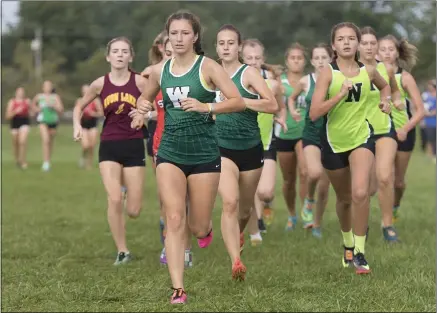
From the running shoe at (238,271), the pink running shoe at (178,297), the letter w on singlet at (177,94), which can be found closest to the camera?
the pink running shoe at (178,297)

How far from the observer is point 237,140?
8.51 meters

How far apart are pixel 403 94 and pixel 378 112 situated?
91cm

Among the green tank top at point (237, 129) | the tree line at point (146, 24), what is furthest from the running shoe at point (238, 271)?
the tree line at point (146, 24)

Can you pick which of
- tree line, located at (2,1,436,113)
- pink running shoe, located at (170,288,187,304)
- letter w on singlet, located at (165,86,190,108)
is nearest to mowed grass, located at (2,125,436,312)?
pink running shoe, located at (170,288,187,304)

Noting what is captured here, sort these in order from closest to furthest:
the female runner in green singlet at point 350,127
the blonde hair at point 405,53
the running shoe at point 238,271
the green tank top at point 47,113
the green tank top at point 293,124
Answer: the running shoe at point 238,271
the female runner in green singlet at point 350,127
the blonde hair at point 405,53
the green tank top at point 293,124
the green tank top at point 47,113

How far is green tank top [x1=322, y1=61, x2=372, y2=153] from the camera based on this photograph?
8.31 m

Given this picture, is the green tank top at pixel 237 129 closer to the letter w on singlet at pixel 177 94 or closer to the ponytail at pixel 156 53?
the letter w on singlet at pixel 177 94

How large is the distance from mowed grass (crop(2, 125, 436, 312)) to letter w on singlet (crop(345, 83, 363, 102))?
5.46ft

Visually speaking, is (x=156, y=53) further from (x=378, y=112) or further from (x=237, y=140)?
(x=378, y=112)

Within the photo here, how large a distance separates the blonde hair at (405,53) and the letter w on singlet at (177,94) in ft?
15.5

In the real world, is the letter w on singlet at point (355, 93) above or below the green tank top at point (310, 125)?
above

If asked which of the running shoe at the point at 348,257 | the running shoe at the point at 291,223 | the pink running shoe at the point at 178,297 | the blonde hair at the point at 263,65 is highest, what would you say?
the blonde hair at the point at 263,65

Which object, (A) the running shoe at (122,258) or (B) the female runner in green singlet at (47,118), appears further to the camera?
(B) the female runner in green singlet at (47,118)

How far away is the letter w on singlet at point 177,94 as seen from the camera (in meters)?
6.88
